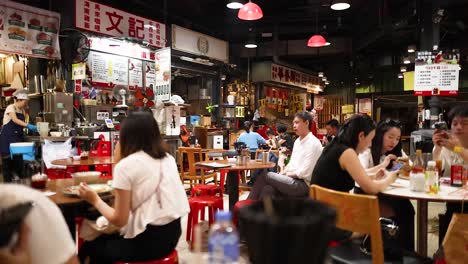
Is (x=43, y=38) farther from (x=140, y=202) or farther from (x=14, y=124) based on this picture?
(x=140, y=202)

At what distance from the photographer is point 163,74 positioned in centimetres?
831

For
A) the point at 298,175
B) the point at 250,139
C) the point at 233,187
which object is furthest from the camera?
the point at 250,139

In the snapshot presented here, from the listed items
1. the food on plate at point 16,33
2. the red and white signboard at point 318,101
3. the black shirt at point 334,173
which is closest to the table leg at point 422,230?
the black shirt at point 334,173

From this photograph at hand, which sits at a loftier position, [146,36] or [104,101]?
[146,36]

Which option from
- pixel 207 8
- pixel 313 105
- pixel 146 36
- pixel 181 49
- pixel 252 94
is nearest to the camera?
pixel 146 36

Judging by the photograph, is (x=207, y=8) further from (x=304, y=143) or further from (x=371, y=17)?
(x=304, y=143)

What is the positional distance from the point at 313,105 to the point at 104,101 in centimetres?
1032

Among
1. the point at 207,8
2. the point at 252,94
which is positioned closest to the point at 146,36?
the point at 207,8

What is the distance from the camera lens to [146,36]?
8.55 meters

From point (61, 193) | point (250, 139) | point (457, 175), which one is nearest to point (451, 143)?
point (457, 175)

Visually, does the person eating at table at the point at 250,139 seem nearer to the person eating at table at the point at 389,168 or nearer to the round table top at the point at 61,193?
the person eating at table at the point at 389,168

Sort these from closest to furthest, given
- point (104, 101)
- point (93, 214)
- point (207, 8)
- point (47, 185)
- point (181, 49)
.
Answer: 1. point (93, 214)
2. point (47, 185)
3. point (104, 101)
4. point (181, 49)
5. point (207, 8)

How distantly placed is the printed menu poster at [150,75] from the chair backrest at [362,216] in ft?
24.2

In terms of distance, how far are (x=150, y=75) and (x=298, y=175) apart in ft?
19.2
